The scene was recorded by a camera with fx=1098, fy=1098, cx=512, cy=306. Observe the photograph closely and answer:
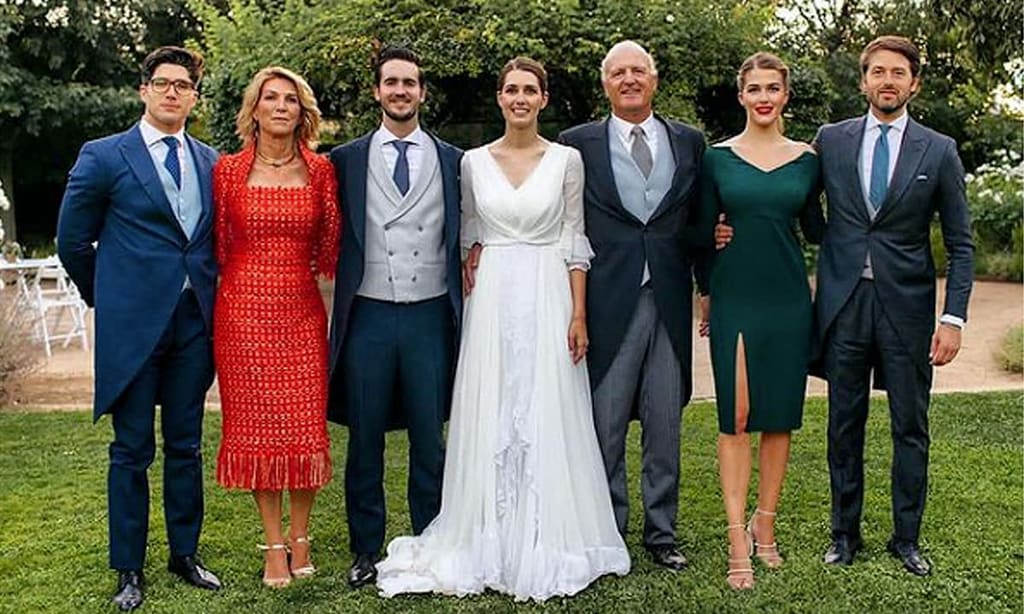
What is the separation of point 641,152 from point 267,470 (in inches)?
71.7

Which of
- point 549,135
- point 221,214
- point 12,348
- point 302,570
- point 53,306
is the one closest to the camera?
point 221,214

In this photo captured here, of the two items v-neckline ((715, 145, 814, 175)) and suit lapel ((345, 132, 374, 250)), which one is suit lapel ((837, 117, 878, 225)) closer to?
v-neckline ((715, 145, 814, 175))

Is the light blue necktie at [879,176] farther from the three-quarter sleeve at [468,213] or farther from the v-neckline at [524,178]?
the three-quarter sleeve at [468,213]

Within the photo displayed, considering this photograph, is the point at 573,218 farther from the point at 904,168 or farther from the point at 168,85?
the point at 168,85

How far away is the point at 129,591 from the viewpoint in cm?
406

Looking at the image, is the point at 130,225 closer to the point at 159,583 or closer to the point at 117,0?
the point at 159,583

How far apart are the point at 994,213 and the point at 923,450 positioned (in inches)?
494

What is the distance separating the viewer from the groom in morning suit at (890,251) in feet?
13.3

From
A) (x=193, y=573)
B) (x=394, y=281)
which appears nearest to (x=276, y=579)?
(x=193, y=573)

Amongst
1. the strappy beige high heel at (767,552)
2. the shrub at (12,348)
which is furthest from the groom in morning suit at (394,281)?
the shrub at (12,348)

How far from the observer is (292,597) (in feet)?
13.3

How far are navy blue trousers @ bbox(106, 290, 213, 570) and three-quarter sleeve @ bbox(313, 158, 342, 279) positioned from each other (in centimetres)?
48

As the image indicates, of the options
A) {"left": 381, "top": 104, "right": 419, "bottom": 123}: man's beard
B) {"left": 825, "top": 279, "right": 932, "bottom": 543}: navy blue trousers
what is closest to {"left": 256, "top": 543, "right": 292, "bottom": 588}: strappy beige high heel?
{"left": 381, "top": 104, "right": 419, "bottom": 123}: man's beard

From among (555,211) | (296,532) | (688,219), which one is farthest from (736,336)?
(296,532)
